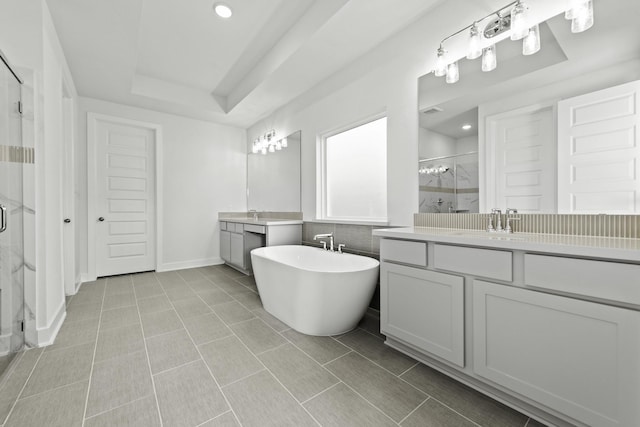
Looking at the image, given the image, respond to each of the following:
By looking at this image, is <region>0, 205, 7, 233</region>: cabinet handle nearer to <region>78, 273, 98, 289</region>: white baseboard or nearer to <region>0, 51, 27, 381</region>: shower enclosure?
<region>0, 51, 27, 381</region>: shower enclosure

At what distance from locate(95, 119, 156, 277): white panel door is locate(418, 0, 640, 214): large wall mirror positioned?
13.1 ft

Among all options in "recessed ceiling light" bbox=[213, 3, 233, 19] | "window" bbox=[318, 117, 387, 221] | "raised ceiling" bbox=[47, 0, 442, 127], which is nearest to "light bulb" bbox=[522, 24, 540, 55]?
"raised ceiling" bbox=[47, 0, 442, 127]

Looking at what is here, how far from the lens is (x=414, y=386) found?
1.44 m

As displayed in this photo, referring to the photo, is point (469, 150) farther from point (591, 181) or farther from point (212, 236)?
point (212, 236)

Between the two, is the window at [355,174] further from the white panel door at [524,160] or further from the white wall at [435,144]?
the white panel door at [524,160]

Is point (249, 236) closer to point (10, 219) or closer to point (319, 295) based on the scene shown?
point (319, 295)

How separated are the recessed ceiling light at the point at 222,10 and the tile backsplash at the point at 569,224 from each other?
2585 millimetres

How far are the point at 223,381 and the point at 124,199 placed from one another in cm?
345

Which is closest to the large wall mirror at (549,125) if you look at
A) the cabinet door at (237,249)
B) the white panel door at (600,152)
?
the white panel door at (600,152)

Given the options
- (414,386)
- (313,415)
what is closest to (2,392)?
(313,415)

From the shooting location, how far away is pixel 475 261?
4.47 ft

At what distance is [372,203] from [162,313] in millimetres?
2296

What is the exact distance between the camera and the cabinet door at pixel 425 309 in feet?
4.68

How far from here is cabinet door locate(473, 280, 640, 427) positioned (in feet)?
3.15
